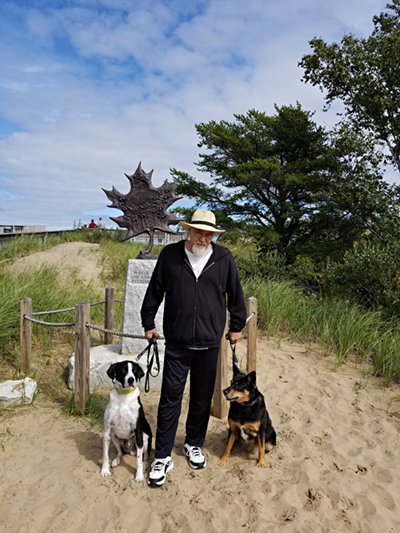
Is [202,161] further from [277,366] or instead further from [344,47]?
[277,366]

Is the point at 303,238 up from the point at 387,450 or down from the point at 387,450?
up

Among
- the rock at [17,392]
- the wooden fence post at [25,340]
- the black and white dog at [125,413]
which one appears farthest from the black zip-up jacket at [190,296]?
the wooden fence post at [25,340]

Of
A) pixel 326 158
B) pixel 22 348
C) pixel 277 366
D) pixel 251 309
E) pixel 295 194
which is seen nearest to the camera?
pixel 251 309

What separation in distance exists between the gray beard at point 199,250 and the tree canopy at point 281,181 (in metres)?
7.14

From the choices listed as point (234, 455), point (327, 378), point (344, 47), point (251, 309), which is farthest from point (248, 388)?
point (344, 47)

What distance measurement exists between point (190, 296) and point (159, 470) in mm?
1396

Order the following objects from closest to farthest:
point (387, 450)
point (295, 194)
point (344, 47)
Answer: point (387, 450) → point (344, 47) → point (295, 194)

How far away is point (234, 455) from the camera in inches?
144

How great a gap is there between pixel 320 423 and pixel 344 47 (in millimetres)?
8721

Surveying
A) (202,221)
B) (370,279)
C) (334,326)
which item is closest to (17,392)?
(202,221)

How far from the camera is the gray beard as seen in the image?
3.17 m

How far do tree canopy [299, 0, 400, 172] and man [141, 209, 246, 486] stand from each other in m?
7.85

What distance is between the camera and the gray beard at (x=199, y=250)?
317cm

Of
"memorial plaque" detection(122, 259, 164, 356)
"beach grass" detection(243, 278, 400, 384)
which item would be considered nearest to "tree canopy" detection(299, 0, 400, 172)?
"beach grass" detection(243, 278, 400, 384)
